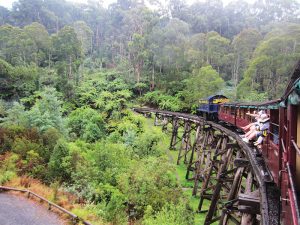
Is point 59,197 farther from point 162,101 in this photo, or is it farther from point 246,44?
point 246,44

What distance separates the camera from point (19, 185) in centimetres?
1228

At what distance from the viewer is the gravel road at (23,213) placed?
9.20 meters

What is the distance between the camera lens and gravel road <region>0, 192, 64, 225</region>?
30.2ft

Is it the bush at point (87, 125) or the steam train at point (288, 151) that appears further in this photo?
the bush at point (87, 125)

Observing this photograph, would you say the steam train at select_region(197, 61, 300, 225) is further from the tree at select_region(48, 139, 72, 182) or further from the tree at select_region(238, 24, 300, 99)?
the tree at select_region(238, 24, 300, 99)

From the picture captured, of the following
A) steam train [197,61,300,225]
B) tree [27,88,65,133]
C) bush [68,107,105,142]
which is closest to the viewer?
steam train [197,61,300,225]

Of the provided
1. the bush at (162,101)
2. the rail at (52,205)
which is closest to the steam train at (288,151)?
the rail at (52,205)

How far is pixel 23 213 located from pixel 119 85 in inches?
1077

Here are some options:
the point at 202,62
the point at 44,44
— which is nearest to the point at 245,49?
the point at 202,62

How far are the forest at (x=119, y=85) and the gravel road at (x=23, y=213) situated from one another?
1057 millimetres

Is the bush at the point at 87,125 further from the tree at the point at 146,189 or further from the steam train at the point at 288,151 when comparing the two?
the steam train at the point at 288,151

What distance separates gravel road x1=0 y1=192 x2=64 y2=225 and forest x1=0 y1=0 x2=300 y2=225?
1.06m

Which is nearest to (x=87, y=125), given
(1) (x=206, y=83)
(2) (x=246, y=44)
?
(1) (x=206, y=83)

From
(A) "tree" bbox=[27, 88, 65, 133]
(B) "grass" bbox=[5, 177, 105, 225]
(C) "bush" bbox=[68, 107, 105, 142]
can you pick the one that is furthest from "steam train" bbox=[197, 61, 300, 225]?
(C) "bush" bbox=[68, 107, 105, 142]
